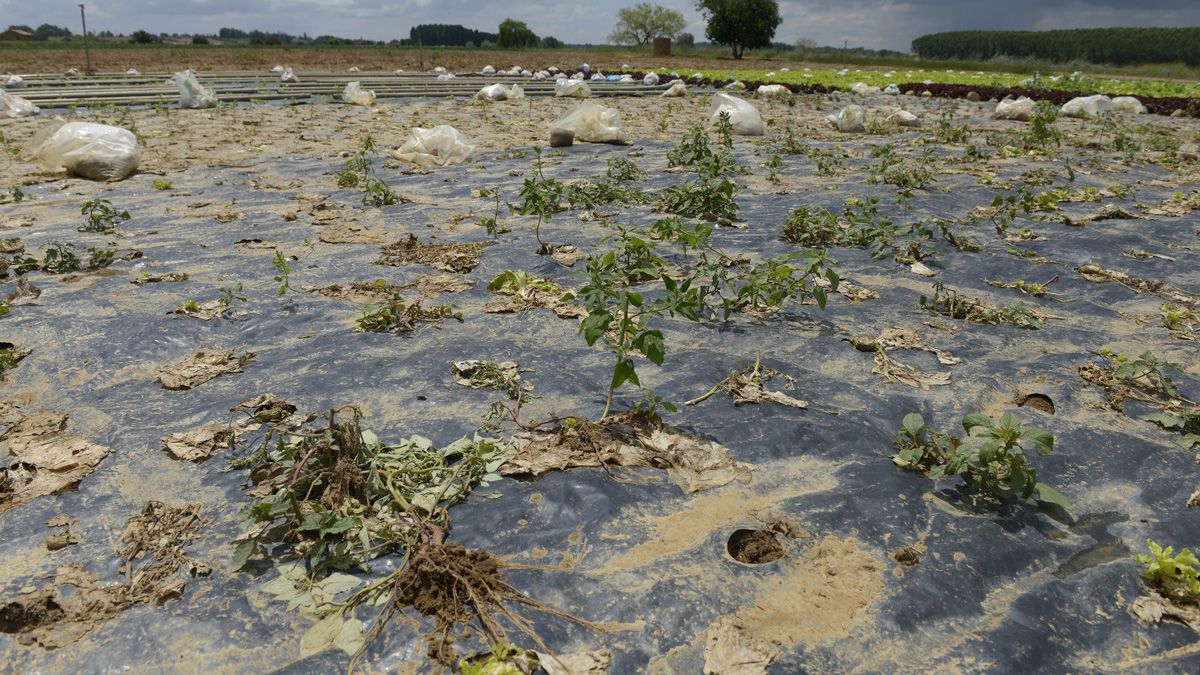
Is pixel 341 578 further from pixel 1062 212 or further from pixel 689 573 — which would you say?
pixel 1062 212

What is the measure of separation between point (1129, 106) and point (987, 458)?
1634 centimetres

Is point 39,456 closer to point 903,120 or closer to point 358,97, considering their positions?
point 903,120

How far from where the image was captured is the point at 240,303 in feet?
13.1

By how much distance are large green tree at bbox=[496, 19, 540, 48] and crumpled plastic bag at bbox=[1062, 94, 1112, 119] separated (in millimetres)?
56903

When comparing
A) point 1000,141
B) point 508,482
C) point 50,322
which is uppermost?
point 1000,141

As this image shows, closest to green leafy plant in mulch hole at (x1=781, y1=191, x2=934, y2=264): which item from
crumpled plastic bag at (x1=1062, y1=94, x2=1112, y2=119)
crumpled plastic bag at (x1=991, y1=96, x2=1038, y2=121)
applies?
crumpled plastic bag at (x1=991, y1=96, x2=1038, y2=121)

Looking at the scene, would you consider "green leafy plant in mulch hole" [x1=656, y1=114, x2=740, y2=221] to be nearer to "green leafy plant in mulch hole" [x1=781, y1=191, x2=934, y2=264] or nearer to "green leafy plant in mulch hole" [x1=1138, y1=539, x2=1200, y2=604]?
"green leafy plant in mulch hole" [x1=781, y1=191, x2=934, y2=264]

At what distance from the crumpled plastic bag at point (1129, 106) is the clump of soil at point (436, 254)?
15.1m

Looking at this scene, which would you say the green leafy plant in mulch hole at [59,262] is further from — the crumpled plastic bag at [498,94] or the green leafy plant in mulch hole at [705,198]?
the crumpled plastic bag at [498,94]

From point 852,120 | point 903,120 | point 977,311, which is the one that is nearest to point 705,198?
point 977,311

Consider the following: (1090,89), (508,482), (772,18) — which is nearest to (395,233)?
(508,482)

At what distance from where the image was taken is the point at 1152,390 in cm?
307

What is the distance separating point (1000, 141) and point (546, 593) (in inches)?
382

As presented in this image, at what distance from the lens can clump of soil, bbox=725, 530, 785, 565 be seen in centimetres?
212
